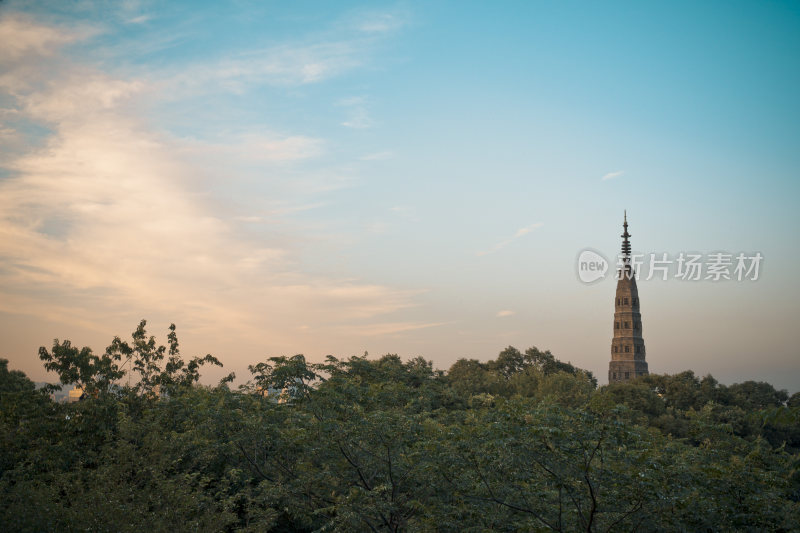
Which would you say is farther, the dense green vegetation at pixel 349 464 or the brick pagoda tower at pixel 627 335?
the brick pagoda tower at pixel 627 335

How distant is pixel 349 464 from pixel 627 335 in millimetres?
67548

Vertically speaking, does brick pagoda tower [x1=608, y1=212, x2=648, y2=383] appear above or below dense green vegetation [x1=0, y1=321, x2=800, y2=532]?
above

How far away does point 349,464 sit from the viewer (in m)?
17.2

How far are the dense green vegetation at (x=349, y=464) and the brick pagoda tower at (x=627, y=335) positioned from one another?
57.7 m

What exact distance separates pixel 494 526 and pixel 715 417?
36.9 meters

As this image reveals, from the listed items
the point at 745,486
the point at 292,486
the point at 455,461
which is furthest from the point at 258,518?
the point at 745,486

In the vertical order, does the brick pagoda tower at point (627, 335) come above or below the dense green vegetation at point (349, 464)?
above

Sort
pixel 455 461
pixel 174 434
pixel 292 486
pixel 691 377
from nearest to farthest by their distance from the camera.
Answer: pixel 455 461, pixel 292 486, pixel 174 434, pixel 691 377

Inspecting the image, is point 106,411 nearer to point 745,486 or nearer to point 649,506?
point 649,506

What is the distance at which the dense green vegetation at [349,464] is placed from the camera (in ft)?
43.7

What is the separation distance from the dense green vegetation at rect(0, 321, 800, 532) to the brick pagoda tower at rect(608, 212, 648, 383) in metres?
57.7

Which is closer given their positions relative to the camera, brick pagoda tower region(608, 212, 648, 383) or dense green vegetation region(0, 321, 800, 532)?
dense green vegetation region(0, 321, 800, 532)

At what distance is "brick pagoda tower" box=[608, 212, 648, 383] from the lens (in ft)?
251

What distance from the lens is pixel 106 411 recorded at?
22.0 meters
